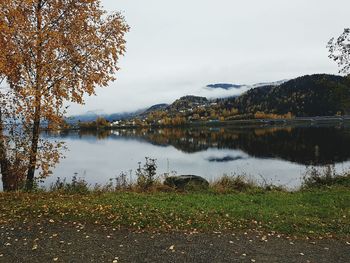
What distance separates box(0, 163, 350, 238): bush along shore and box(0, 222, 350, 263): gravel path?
695 mm

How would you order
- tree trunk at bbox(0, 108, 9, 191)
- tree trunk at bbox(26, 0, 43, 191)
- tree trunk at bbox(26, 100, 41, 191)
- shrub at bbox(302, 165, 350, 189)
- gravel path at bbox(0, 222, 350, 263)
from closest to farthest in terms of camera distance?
gravel path at bbox(0, 222, 350, 263)
tree trunk at bbox(26, 0, 43, 191)
tree trunk at bbox(26, 100, 41, 191)
tree trunk at bbox(0, 108, 9, 191)
shrub at bbox(302, 165, 350, 189)

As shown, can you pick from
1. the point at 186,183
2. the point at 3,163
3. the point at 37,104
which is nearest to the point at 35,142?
the point at 3,163

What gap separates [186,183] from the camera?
20375 mm

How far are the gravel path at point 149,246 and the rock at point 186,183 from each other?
8890mm

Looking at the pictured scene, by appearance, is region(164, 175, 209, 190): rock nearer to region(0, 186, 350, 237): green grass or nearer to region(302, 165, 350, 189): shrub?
region(0, 186, 350, 237): green grass

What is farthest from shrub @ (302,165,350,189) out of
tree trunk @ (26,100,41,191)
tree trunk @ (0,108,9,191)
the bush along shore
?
tree trunk @ (0,108,9,191)

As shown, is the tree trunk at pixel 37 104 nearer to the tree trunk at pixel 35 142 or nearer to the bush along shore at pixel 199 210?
the tree trunk at pixel 35 142

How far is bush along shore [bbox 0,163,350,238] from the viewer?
11594mm

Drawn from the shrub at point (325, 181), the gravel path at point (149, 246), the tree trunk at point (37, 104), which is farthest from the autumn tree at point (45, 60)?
the shrub at point (325, 181)

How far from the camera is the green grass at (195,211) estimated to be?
38.1 ft

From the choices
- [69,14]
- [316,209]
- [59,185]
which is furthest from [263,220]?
[69,14]

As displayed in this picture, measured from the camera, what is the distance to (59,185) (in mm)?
19797

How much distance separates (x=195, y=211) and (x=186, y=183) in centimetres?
699

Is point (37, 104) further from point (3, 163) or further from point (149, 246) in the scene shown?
point (149, 246)
